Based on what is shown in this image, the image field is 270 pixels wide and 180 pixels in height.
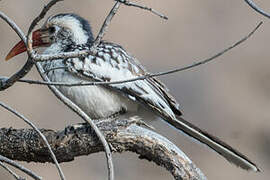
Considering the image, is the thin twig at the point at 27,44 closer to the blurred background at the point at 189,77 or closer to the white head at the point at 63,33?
the white head at the point at 63,33

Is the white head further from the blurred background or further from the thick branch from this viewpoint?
the blurred background

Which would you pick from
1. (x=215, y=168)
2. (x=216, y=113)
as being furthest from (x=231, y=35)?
(x=215, y=168)

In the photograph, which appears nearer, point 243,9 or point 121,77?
point 121,77

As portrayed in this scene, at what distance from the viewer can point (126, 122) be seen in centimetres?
414

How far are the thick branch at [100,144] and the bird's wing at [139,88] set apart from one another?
19.1 inches

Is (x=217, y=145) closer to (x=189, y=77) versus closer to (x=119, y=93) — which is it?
(x=119, y=93)

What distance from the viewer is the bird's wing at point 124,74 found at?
4.73 meters

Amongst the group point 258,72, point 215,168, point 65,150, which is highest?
point 65,150

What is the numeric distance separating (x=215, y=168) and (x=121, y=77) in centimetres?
469

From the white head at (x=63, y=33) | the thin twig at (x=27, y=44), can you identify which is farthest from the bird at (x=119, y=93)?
the thin twig at (x=27, y=44)

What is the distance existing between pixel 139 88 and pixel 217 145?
1.93ft

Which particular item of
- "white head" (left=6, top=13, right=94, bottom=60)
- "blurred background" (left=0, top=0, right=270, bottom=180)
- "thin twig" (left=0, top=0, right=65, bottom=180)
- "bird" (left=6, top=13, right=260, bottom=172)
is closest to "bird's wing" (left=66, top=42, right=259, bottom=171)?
"bird" (left=6, top=13, right=260, bottom=172)

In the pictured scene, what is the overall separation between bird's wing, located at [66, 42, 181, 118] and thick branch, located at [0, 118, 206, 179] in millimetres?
474

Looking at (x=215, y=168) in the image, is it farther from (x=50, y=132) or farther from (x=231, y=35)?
(x=50, y=132)
